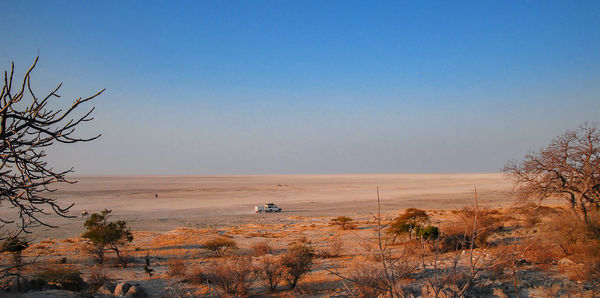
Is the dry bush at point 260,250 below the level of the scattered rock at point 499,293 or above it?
below

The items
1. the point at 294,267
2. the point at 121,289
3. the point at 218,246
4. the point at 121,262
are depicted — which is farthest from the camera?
the point at 218,246

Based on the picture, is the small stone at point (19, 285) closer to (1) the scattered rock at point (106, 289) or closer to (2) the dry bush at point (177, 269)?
(1) the scattered rock at point (106, 289)

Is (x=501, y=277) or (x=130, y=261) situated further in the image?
(x=130, y=261)

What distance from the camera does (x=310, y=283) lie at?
41.9 feet

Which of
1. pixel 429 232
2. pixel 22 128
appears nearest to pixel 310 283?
pixel 429 232

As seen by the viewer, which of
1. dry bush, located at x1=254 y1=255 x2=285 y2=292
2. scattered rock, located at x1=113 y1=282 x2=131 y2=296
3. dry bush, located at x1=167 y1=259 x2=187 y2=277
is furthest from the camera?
dry bush, located at x1=167 y1=259 x2=187 y2=277

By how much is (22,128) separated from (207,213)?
1735 inches

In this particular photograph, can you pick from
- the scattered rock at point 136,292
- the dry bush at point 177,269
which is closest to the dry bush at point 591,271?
the scattered rock at point 136,292

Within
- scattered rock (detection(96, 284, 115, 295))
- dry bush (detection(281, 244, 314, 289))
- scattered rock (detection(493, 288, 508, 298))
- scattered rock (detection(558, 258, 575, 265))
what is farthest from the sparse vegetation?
scattered rock (detection(558, 258, 575, 265))

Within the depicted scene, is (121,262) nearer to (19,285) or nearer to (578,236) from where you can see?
(19,285)

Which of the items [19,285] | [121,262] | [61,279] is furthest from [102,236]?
[19,285]

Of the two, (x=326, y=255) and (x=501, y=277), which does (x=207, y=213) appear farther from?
(x=501, y=277)

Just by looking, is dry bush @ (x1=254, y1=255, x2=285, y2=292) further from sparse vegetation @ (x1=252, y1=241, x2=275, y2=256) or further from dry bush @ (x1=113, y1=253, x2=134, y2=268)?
dry bush @ (x1=113, y1=253, x2=134, y2=268)

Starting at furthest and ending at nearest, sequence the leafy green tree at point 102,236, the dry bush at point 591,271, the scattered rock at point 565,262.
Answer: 1. the leafy green tree at point 102,236
2. the scattered rock at point 565,262
3. the dry bush at point 591,271
